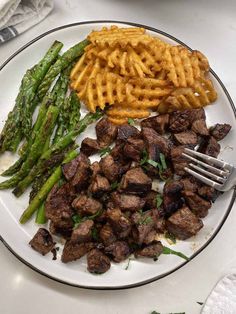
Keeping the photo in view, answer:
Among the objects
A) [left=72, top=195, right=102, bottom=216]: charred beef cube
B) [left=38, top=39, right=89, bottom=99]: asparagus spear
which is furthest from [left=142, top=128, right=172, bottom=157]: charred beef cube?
[left=38, top=39, right=89, bottom=99]: asparagus spear

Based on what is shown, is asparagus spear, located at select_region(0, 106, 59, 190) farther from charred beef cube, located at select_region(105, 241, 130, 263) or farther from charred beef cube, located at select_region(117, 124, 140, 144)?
charred beef cube, located at select_region(105, 241, 130, 263)

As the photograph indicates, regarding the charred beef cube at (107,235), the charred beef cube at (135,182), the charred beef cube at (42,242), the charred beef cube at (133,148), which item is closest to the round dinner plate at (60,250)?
the charred beef cube at (42,242)

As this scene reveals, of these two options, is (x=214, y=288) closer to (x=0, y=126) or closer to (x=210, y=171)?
(x=210, y=171)

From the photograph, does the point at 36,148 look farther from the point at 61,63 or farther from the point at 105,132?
the point at 61,63

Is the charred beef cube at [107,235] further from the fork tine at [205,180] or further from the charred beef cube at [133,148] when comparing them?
the fork tine at [205,180]

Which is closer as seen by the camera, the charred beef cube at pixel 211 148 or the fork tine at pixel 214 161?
the fork tine at pixel 214 161

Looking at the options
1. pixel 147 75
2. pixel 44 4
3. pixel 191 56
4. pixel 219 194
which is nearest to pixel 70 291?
pixel 219 194

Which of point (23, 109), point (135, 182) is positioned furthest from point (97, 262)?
point (23, 109)
